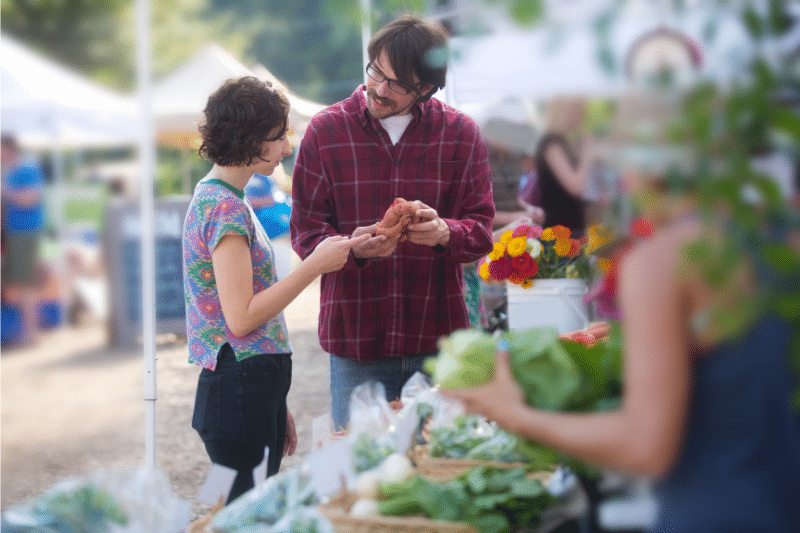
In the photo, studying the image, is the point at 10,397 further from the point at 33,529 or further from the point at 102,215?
the point at 33,529

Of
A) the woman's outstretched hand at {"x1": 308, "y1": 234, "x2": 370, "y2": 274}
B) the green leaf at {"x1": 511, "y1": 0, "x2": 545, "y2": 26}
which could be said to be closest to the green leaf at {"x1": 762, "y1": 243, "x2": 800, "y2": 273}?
the green leaf at {"x1": 511, "y1": 0, "x2": 545, "y2": 26}

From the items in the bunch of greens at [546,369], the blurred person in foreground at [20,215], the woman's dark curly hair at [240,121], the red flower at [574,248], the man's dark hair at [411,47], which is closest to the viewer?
the bunch of greens at [546,369]

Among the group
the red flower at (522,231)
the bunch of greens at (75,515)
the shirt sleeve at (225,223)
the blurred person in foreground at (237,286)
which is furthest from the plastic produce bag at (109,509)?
the red flower at (522,231)

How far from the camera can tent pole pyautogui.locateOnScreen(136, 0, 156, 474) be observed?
78.0 inches

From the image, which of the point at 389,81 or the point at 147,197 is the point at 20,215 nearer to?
the point at 147,197

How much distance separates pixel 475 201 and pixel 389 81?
0.46 meters

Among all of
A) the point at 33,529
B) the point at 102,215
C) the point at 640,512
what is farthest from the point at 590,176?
the point at 102,215

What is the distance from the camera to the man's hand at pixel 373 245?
197cm

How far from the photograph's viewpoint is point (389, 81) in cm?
207

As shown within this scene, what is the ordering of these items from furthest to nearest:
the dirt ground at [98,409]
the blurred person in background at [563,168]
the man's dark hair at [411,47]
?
the dirt ground at [98,409] < the man's dark hair at [411,47] < the blurred person in background at [563,168]

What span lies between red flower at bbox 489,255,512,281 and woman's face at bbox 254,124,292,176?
3.83ft

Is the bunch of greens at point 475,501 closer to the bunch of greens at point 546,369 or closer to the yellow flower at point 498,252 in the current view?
the bunch of greens at point 546,369

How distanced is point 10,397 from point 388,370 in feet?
15.8

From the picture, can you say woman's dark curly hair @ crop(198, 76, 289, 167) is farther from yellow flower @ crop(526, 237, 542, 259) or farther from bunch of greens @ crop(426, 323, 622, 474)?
yellow flower @ crop(526, 237, 542, 259)
